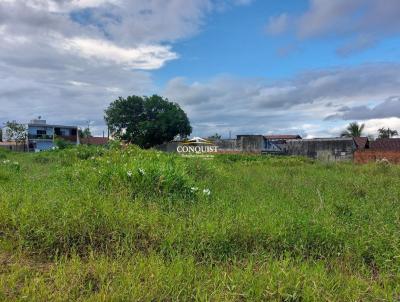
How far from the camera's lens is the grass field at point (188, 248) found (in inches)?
99.6

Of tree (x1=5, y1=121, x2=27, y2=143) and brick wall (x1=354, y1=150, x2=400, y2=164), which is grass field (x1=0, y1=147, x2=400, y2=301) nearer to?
brick wall (x1=354, y1=150, x2=400, y2=164)

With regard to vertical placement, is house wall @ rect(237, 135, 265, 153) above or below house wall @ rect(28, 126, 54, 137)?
below

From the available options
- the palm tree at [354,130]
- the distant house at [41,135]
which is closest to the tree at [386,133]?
the palm tree at [354,130]

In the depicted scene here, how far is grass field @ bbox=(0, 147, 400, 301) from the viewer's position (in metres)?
2.53

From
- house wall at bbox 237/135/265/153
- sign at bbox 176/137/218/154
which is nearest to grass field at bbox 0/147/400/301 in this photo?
sign at bbox 176/137/218/154

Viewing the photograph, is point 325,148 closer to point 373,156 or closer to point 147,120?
point 373,156

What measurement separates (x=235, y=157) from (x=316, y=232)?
1650 cm

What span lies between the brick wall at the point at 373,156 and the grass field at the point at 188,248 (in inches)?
707

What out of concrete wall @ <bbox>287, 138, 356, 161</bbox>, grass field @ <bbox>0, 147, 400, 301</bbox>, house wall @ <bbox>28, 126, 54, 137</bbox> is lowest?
grass field @ <bbox>0, 147, 400, 301</bbox>

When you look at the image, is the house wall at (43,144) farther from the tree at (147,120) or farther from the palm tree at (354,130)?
the palm tree at (354,130)

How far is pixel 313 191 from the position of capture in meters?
6.38

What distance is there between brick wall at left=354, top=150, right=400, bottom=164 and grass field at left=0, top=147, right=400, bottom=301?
17952mm

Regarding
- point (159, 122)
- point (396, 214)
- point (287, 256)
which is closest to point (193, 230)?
point (287, 256)

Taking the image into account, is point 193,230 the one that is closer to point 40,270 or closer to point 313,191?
point 40,270
